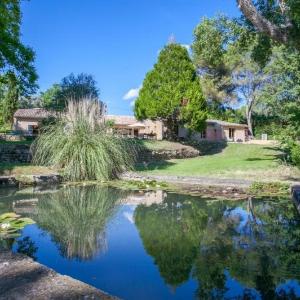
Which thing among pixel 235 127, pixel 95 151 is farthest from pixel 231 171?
pixel 235 127

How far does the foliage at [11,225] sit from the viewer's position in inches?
197

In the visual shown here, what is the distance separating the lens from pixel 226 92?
37312mm

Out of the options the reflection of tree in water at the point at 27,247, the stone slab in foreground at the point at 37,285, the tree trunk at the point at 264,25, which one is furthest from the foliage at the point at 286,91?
the stone slab in foreground at the point at 37,285

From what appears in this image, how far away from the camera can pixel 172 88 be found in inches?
910

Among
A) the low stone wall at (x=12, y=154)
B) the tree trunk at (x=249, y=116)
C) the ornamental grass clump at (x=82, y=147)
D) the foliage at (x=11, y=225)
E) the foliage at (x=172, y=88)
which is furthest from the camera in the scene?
the tree trunk at (x=249, y=116)

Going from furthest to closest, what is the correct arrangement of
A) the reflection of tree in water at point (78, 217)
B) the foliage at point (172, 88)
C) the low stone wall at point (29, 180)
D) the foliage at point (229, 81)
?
1. the foliage at point (229, 81)
2. the foliage at point (172, 88)
3. the low stone wall at point (29, 180)
4. the reflection of tree in water at point (78, 217)

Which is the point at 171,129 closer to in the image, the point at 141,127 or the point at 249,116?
the point at 141,127

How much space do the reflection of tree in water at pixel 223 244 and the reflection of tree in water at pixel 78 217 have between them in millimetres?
625

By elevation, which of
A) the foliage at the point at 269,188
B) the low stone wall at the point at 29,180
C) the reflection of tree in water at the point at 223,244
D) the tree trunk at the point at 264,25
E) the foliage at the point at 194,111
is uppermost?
the foliage at the point at 194,111

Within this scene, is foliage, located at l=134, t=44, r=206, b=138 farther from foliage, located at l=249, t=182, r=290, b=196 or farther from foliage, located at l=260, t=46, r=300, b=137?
foliage, located at l=249, t=182, r=290, b=196

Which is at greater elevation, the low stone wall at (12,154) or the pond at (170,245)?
the low stone wall at (12,154)

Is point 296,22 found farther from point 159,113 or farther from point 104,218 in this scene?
point 159,113

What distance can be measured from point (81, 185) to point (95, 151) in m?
1.32

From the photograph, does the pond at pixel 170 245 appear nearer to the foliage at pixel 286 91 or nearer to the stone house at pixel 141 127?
the foliage at pixel 286 91
